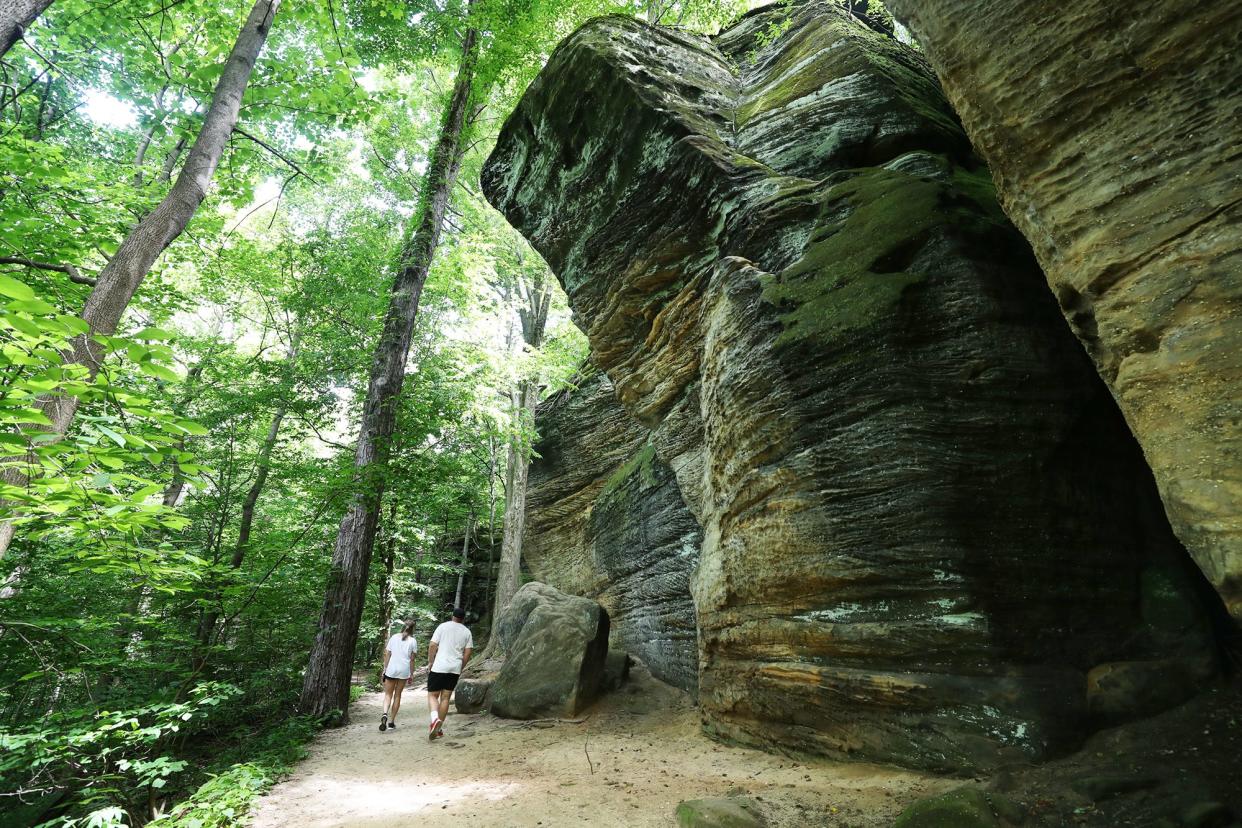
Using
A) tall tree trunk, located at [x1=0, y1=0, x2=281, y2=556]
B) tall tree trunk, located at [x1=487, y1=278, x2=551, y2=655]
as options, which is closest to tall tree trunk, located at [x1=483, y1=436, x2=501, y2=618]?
tall tree trunk, located at [x1=487, y1=278, x2=551, y2=655]

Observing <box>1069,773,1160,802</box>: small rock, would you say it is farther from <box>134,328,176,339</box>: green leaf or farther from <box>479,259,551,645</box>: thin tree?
<box>479,259,551,645</box>: thin tree

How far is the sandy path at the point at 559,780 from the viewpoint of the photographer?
423cm

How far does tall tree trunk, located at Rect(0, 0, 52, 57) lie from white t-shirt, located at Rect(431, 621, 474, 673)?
752 cm

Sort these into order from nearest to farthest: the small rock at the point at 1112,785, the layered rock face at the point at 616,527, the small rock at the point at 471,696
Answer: the small rock at the point at 1112,785, the small rock at the point at 471,696, the layered rock face at the point at 616,527

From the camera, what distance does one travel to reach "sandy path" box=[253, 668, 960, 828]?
13.9 ft

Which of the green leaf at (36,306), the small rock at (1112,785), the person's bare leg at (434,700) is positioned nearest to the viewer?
the green leaf at (36,306)

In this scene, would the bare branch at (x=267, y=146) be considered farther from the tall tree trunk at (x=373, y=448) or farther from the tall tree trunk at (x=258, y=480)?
the tall tree trunk at (x=258, y=480)

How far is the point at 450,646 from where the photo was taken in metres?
8.44

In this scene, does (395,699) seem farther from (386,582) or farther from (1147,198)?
(1147,198)

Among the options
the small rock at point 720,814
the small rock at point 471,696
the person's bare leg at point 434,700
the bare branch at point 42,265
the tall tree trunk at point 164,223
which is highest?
the tall tree trunk at point 164,223

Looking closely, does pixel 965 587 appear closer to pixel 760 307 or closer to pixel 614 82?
pixel 760 307

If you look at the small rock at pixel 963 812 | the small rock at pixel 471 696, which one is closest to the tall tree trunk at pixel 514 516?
the small rock at pixel 471 696

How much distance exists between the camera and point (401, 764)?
21.0 feet

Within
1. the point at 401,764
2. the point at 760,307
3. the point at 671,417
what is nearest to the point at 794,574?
the point at 760,307
